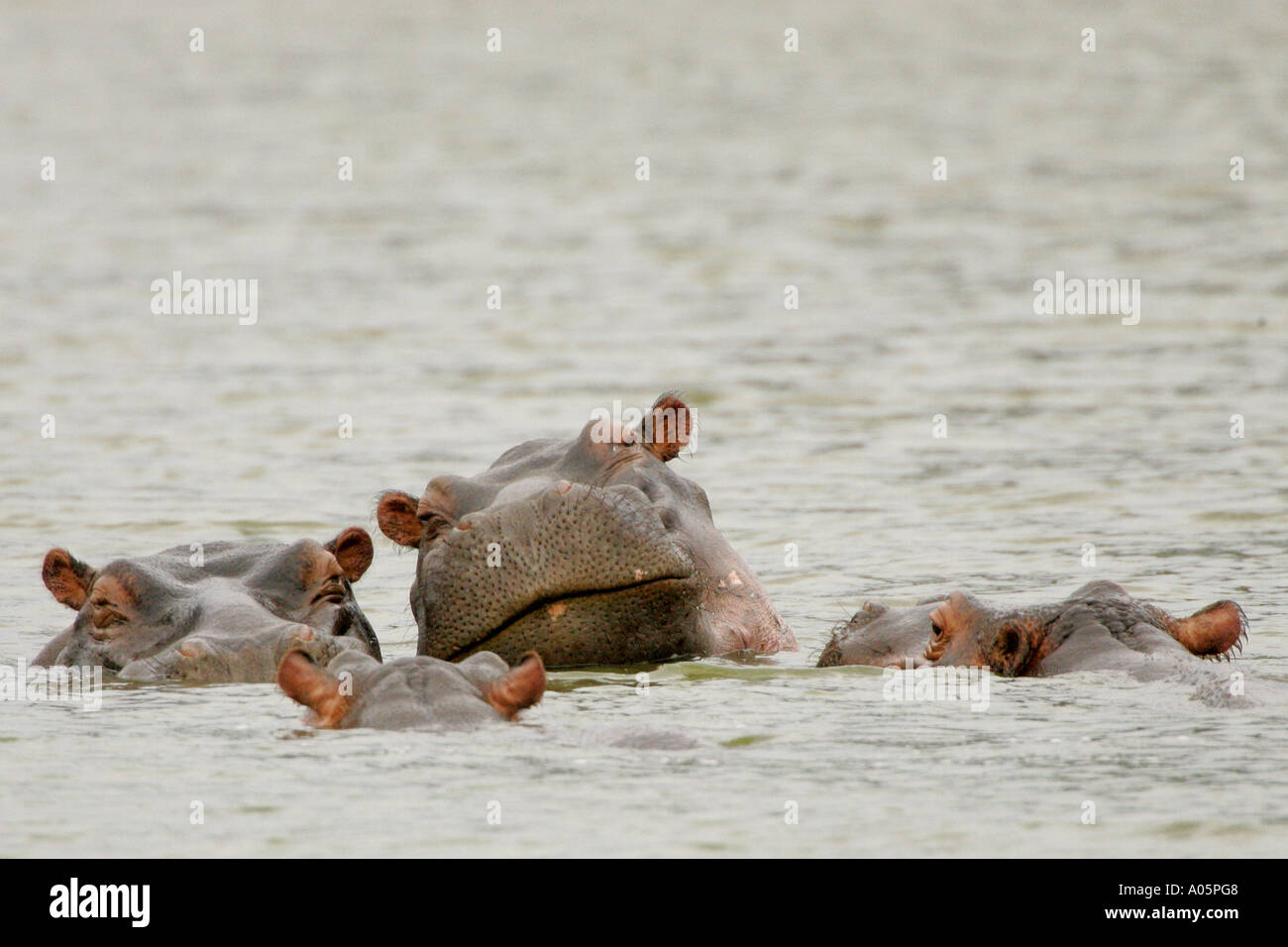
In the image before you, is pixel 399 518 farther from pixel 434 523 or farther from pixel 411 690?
pixel 411 690

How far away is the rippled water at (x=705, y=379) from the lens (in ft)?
24.0

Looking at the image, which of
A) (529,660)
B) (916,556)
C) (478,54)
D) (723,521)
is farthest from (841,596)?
(478,54)

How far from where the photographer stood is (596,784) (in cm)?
731

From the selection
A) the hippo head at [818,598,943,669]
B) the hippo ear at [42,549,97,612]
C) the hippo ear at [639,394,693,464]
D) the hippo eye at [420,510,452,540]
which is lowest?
the hippo head at [818,598,943,669]

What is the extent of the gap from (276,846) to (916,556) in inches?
264

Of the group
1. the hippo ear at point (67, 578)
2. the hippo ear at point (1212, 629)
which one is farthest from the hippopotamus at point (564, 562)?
the hippo ear at point (1212, 629)

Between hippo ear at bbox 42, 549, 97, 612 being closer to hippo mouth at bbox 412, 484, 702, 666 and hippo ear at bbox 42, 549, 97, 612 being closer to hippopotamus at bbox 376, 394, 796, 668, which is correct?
hippopotamus at bbox 376, 394, 796, 668

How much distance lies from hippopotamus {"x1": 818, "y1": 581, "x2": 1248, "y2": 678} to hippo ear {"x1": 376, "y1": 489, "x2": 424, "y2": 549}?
6.16ft

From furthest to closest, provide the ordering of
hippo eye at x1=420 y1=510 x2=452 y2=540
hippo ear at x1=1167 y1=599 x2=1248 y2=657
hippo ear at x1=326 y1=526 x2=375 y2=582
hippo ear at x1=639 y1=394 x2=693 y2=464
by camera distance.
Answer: hippo ear at x1=639 y1=394 x2=693 y2=464 < hippo ear at x1=326 y1=526 x2=375 y2=582 < hippo eye at x1=420 y1=510 x2=452 y2=540 < hippo ear at x1=1167 y1=599 x2=1248 y2=657

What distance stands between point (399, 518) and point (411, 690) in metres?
1.83

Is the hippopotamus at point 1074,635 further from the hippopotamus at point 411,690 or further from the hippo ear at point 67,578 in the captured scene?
the hippo ear at point 67,578

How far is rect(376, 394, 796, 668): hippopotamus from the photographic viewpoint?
8750mm

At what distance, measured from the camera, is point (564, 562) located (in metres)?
8.71

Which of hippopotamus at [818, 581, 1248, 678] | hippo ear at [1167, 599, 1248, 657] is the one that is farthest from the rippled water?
hippo ear at [1167, 599, 1248, 657]
